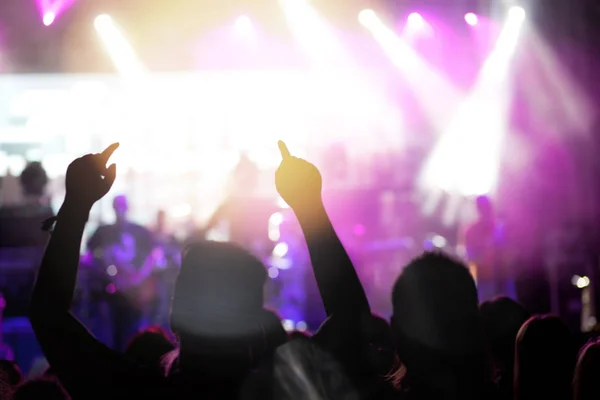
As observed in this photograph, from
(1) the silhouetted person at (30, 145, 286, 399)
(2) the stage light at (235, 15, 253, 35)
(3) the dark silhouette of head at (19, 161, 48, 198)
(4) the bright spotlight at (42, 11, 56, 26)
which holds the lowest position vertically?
(1) the silhouetted person at (30, 145, 286, 399)

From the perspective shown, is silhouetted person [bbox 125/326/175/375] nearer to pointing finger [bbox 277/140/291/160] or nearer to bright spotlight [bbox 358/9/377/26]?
pointing finger [bbox 277/140/291/160]

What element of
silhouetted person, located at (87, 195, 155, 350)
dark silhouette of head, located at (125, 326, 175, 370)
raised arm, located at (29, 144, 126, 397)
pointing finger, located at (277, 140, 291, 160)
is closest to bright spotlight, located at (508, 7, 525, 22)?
silhouetted person, located at (87, 195, 155, 350)

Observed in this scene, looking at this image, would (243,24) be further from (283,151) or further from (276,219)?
(283,151)

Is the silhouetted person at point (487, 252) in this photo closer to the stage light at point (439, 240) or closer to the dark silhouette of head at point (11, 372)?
the stage light at point (439, 240)

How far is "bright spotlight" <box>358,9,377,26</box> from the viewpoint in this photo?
29.4ft

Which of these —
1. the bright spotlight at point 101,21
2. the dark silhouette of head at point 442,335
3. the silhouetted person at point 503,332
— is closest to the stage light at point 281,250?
the bright spotlight at point 101,21

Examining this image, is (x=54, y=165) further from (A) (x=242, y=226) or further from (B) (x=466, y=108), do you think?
(B) (x=466, y=108)

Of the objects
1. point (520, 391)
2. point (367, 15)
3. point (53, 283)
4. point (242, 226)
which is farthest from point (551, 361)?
point (367, 15)

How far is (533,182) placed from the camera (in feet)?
23.7

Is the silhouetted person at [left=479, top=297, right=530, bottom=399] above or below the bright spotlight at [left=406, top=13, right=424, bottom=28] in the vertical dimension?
below

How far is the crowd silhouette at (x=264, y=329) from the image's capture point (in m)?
1.42

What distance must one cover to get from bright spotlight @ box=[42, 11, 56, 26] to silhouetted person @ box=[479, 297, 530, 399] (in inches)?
280

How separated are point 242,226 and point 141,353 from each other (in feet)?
14.6

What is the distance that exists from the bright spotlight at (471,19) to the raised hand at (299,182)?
7596mm
